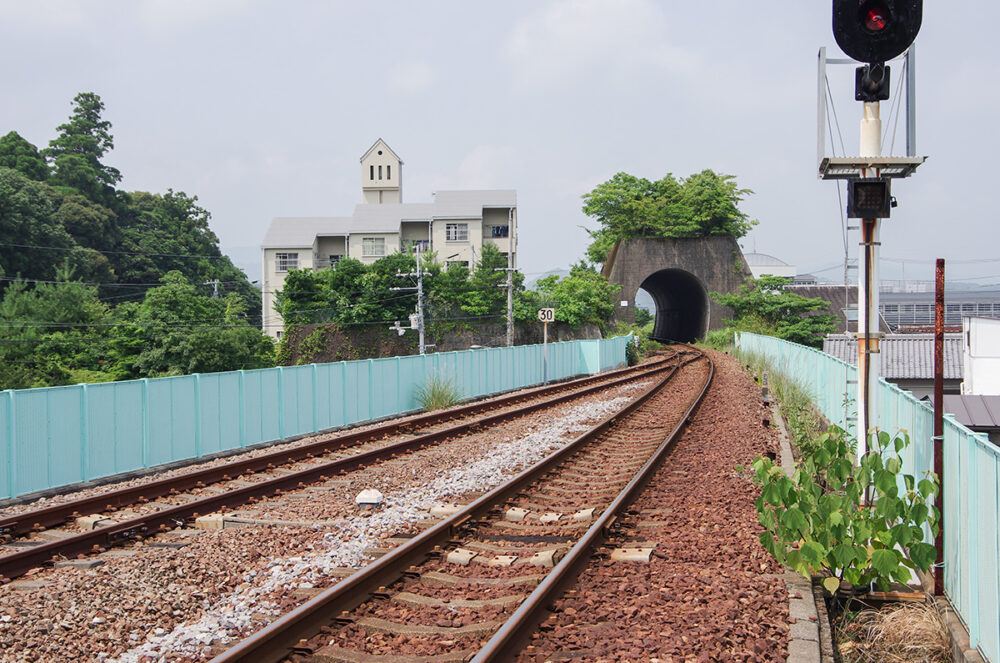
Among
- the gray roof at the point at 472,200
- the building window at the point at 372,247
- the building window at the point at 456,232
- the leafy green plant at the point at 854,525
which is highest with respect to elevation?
the gray roof at the point at 472,200

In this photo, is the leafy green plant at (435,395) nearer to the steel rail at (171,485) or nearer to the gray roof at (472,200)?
the steel rail at (171,485)

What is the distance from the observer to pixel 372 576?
595 cm

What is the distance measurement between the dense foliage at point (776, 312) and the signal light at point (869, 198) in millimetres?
40089

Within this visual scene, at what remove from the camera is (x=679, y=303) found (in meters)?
70.9

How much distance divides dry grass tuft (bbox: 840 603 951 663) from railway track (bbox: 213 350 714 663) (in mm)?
1797

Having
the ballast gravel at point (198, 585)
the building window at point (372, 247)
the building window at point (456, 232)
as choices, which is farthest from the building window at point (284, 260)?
the ballast gravel at point (198, 585)

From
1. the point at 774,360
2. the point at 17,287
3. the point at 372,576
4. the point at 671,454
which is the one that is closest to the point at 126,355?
the point at 17,287

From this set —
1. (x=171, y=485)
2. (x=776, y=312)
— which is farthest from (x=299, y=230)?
(x=171, y=485)

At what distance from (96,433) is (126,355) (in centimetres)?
3540

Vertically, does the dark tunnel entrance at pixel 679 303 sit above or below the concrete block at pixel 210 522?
above

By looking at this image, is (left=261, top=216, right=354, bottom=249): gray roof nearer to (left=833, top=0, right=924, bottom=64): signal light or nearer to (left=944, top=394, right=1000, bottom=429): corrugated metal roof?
(left=944, top=394, right=1000, bottom=429): corrugated metal roof

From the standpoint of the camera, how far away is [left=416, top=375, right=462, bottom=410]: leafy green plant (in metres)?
20.7

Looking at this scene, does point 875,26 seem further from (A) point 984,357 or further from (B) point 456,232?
(B) point 456,232

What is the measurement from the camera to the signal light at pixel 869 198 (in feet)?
23.4
